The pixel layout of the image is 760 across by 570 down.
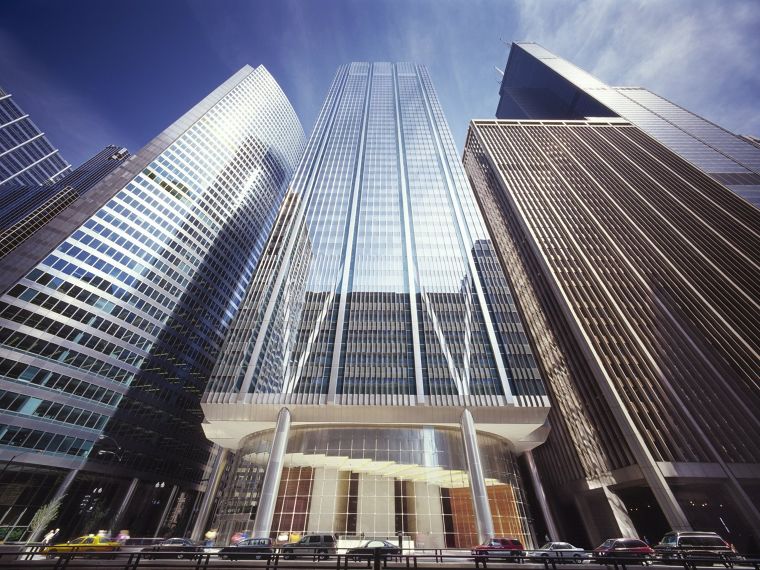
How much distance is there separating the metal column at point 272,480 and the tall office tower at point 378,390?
0.14 metres

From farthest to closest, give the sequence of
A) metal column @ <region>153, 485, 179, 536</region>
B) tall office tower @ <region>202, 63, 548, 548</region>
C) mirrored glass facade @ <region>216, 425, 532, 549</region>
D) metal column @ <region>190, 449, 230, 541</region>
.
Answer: metal column @ <region>153, 485, 179, 536</region>, metal column @ <region>190, 449, 230, 541</region>, tall office tower @ <region>202, 63, 548, 548</region>, mirrored glass facade @ <region>216, 425, 532, 549</region>

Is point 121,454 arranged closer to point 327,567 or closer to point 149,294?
point 149,294

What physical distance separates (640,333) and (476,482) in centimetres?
3490

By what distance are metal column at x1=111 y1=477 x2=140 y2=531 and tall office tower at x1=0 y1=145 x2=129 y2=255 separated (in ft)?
143

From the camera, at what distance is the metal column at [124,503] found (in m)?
50.7

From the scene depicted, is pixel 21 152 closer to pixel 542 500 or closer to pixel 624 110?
pixel 542 500

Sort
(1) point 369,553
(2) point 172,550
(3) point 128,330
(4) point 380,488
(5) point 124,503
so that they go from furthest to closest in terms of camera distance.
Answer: (3) point 128,330, (5) point 124,503, (4) point 380,488, (2) point 172,550, (1) point 369,553

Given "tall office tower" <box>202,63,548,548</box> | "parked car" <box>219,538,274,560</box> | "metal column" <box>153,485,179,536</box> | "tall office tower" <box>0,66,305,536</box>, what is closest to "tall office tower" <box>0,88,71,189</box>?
"tall office tower" <box>0,66,305,536</box>

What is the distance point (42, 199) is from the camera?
3661 inches

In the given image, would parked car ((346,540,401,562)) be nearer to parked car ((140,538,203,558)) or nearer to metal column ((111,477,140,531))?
parked car ((140,538,203,558))

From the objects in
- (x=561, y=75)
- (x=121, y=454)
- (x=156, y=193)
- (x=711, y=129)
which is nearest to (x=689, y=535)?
(x=121, y=454)

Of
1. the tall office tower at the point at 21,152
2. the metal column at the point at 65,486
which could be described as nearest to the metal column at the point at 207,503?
the metal column at the point at 65,486

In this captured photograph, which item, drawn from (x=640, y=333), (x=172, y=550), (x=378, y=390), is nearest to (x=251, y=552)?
(x=172, y=550)

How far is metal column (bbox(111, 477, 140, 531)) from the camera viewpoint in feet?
166
